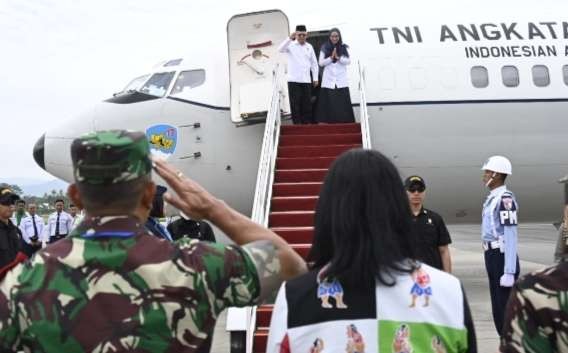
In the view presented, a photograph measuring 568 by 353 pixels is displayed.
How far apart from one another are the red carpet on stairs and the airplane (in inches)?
32.2

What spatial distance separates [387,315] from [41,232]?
1474 cm

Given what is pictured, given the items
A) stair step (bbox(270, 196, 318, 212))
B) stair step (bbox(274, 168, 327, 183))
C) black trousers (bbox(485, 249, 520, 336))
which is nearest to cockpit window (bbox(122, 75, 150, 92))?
stair step (bbox(274, 168, 327, 183))

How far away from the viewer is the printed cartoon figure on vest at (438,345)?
2.35m

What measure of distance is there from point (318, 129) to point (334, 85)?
904 millimetres

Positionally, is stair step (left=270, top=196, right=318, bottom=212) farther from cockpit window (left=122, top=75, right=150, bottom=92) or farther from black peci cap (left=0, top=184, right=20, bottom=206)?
cockpit window (left=122, top=75, right=150, bottom=92)

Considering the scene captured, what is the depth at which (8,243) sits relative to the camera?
711cm

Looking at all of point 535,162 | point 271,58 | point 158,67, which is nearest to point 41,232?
point 158,67

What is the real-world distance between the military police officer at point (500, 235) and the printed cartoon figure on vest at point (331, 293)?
18.4 ft

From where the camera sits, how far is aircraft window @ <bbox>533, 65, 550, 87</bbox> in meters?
12.2

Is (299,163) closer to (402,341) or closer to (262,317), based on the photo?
(262,317)

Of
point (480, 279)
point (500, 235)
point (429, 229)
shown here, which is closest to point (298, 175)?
point (500, 235)

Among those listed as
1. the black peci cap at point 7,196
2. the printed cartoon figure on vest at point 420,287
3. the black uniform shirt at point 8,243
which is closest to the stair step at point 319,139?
the black peci cap at point 7,196

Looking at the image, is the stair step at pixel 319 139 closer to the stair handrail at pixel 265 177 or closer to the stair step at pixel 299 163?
the stair handrail at pixel 265 177

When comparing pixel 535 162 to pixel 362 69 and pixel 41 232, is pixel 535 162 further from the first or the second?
pixel 41 232
